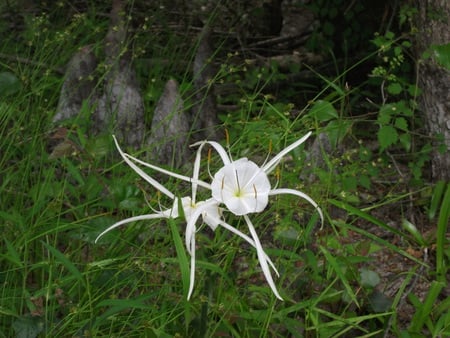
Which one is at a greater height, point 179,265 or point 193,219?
point 193,219

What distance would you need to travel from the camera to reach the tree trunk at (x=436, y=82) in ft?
13.3

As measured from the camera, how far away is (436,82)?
13.6 ft

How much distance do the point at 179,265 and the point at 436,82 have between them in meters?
1.69

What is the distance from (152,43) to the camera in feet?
17.1

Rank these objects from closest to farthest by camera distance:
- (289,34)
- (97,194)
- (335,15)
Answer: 1. (97,194)
2. (335,15)
3. (289,34)

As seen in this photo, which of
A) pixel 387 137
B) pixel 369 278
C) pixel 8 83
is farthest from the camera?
pixel 387 137

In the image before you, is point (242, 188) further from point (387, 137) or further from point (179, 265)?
point (387, 137)

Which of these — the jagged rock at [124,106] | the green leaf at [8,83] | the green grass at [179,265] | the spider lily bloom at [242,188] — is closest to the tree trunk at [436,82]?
the green grass at [179,265]

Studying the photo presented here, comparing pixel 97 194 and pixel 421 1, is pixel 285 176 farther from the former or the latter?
pixel 421 1

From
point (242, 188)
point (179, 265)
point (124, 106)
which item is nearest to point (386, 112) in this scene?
point (124, 106)

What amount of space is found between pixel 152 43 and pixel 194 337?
2758 mm

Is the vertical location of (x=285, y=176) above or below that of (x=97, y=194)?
above

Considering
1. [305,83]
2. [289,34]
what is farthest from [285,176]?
[289,34]

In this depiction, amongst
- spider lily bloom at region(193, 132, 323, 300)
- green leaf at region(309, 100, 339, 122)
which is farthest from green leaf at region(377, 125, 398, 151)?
spider lily bloom at region(193, 132, 323, 300)
